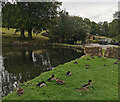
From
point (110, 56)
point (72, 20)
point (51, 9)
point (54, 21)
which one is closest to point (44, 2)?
point (51, 9)

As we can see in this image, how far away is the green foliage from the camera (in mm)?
59875

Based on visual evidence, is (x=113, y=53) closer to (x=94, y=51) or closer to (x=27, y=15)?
(x=94, y=51)

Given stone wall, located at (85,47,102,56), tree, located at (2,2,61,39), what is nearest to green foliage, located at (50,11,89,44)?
tree, located at (2,2,61,39)

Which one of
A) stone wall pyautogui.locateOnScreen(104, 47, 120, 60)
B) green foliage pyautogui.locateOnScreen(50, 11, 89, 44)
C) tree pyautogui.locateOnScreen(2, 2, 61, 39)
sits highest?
tree pyautogui.locateOnScreen(2, 2, 61, 39)

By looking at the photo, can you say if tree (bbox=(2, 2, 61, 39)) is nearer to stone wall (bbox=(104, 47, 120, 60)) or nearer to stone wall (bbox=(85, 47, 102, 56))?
stone wall (bbox=(85, 47, 102, 56))

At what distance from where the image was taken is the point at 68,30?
196ft

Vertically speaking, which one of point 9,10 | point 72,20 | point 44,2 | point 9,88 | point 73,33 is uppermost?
point 44,2

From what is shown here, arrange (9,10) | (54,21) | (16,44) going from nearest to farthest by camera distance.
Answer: (16,44) → (9,10) → (54,21)

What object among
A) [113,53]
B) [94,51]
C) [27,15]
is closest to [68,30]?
[27,15]

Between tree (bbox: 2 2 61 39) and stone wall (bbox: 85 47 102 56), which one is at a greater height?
tree (bbox: 2 2 61 39)

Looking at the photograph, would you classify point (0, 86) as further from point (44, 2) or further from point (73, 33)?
point (44, 2)

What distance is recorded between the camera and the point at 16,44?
195ft

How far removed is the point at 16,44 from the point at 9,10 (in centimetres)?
1815

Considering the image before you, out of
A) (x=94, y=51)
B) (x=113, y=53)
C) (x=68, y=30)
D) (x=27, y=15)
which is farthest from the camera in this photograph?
(x=27, y=15)
